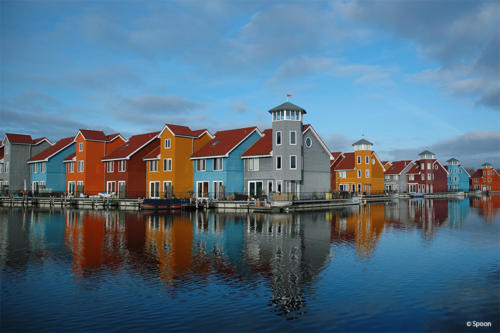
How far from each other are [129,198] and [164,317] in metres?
47.0

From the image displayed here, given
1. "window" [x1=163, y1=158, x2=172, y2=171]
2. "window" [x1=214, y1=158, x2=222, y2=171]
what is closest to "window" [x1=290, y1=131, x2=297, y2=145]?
"window" [x1=214, y1=158, x2=222, y2=171]

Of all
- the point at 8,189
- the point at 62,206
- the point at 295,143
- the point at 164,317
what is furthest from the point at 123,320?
the point at 8,189

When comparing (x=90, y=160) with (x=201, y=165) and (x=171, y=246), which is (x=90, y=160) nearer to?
(x=201, y=165)

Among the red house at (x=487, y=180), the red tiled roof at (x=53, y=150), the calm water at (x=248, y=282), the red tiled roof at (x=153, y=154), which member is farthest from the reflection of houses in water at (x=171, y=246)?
the red house at (x=487, y=180)

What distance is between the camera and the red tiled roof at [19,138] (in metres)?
74.1

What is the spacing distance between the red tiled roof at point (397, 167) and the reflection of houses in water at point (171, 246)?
8074 cm

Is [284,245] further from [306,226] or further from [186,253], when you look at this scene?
[306,226]

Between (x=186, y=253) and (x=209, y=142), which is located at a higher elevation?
(x=209, y=142)

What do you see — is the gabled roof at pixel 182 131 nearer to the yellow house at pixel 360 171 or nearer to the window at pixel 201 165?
the window at pixel 201 165

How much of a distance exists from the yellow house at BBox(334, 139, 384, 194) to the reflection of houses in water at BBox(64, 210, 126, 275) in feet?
180

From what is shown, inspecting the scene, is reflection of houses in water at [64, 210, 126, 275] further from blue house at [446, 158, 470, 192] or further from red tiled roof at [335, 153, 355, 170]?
blue house at [446, 158, 470, 192]

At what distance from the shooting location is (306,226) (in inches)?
1228

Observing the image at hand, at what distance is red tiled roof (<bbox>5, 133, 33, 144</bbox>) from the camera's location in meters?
74.1

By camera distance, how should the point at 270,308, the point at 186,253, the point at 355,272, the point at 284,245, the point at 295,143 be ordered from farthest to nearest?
the point at 295,143, the point at 284,245, the point at 186,253, the point at 355,272, the point at 270,308
